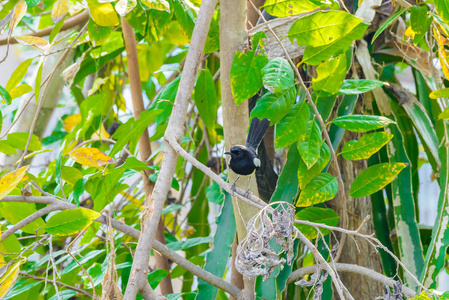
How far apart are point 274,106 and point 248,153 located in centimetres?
13

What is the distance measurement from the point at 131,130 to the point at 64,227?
27cm

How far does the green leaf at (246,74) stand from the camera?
870 mm

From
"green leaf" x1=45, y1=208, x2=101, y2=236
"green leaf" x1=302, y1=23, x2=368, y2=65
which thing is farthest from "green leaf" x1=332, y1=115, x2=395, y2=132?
"green leaf" x1=45, y1=208, x2=101, y2=236

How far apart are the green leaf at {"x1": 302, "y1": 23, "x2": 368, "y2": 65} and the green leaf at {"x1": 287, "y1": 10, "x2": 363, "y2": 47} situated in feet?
0.04

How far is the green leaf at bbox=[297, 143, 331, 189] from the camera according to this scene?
914mm

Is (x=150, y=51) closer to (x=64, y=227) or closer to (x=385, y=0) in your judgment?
(x=385, y=0)

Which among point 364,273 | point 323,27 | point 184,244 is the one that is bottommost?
point 184,244

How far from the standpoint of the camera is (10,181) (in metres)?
0.73

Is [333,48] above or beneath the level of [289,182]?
above

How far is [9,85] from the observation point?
104 centimetres

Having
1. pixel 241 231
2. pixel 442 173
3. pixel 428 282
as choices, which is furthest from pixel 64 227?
pixel 442 173

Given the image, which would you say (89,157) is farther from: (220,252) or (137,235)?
(220,252)

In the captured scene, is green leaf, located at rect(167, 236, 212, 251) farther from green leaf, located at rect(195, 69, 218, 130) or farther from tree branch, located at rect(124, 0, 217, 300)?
tree branch, located at rect(124, 0, 217, 300)

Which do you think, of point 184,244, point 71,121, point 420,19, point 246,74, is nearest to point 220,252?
point 184,244
